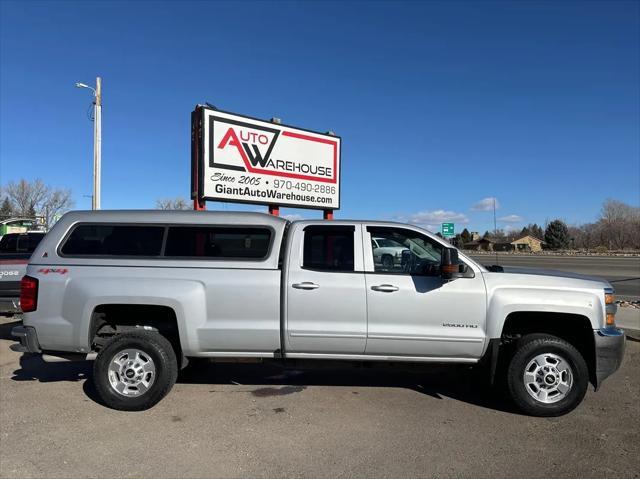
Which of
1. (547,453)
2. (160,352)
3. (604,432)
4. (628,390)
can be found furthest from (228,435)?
(628,390)

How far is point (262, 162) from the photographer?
10344 millimetres

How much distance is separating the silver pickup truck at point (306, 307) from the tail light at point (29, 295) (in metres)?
0.01

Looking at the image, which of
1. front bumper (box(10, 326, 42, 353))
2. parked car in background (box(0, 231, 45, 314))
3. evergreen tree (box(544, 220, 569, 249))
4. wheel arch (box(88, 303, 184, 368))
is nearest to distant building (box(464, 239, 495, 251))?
evergreen tree (box(544, 220, 569, 249))

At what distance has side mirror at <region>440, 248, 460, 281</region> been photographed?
4.78 meters

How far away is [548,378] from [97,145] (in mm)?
20657

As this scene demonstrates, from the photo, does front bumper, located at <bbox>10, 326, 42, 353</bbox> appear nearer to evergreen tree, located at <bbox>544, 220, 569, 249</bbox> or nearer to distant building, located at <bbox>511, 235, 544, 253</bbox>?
evergreen tree, located at <bbox>544, 220, 569, 249</bbox>

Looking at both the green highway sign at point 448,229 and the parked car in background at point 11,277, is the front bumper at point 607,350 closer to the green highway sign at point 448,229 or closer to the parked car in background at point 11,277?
the parked car in background at point 11,277

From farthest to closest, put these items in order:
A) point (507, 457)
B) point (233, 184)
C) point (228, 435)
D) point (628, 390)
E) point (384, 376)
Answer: point (233, 184) < point (384, 376) < point (628, 390) < point (228, 435) < point (507, 457)

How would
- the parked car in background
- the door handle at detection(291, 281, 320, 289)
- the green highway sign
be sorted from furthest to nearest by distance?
the green highway sign
the parked car in background
the door handle at detection(291, 281, 320, 289)

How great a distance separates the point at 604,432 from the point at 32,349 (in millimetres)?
5688

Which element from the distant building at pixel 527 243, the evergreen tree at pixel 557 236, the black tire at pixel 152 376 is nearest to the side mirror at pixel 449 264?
the black tire at pixel 152 376

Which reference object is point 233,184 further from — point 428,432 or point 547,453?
point 547,453

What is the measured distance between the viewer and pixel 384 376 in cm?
639

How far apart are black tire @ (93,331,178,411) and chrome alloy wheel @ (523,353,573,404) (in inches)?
143
